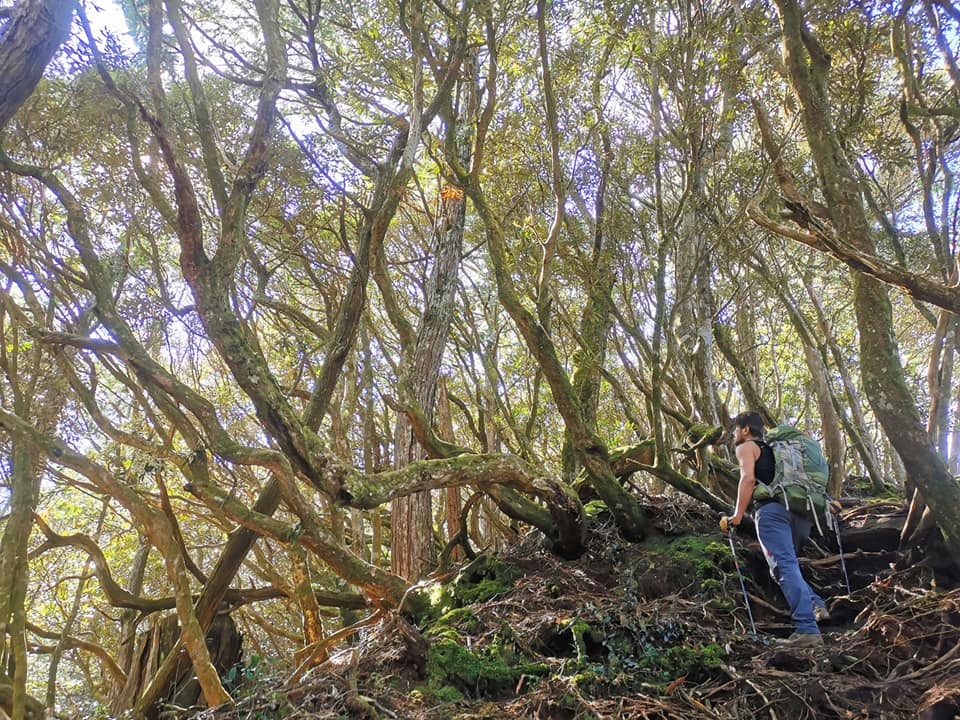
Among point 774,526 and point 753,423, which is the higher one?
point 753,423

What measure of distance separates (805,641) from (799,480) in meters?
1.27

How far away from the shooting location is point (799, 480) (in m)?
4.87

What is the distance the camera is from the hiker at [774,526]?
4361 mm

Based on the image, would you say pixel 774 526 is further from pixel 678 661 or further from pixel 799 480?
pixel 678 661

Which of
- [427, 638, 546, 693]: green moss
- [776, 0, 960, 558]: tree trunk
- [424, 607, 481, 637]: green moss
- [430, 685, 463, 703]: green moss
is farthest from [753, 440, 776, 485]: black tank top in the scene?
[430, 685, 463, 703]: green moss

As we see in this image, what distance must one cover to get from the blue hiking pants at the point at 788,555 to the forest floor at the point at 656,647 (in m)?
0.18

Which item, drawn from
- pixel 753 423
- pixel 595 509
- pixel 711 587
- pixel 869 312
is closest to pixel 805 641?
pixel 711 587

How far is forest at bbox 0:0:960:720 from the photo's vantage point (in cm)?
421

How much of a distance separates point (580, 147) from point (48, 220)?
708cm

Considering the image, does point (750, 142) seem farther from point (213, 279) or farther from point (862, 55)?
point (213, 279)

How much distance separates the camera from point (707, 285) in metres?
9.12

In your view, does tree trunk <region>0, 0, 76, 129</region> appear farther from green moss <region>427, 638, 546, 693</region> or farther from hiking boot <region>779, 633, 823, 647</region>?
hiking boot <region>779, 633, 823, 647</region>

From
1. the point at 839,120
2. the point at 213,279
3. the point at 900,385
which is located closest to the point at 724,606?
the point at 900,385

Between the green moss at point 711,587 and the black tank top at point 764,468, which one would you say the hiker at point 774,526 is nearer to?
the black tank top at point 764,468
